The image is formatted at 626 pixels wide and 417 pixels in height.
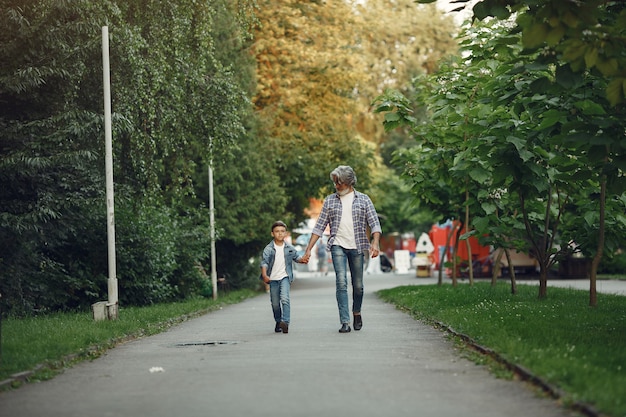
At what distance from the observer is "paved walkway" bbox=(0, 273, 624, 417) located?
8164mm

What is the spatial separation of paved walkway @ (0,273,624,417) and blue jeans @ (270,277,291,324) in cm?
105

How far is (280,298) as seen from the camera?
15930 mm

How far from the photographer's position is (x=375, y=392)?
8906 millimetres

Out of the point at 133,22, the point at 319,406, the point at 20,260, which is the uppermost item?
the point at 133,22

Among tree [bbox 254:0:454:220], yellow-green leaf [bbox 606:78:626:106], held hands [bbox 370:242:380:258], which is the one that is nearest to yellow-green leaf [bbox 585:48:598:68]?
yellow-green leaf [bbox 606:78:626:106]

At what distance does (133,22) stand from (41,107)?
10.3ft

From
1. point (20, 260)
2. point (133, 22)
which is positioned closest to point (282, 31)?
point (133, 22)

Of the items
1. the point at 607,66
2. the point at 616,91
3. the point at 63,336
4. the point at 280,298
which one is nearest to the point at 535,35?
the point at 607,66

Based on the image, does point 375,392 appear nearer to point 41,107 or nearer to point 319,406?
point 319,406

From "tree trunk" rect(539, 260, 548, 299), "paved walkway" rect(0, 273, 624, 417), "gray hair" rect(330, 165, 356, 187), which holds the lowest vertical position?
"paved walkway" rect(0, 273, 624, 417)

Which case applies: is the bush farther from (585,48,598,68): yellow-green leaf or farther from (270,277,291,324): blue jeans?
(585,48,598,68): yellow-green leaf

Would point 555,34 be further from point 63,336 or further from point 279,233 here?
point 63,336

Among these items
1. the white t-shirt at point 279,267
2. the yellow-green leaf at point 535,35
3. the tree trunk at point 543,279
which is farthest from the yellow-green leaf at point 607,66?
the tree trunk at point 543,279

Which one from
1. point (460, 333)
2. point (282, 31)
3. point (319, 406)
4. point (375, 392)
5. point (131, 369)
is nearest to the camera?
point (319, 406)
